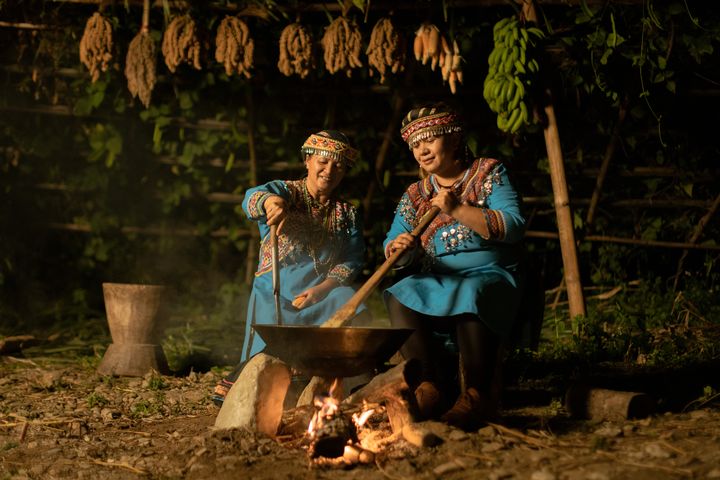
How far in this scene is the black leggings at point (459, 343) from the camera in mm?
3471

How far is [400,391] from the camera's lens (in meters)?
3.12

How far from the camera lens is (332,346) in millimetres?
3002

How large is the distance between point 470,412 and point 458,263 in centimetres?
74

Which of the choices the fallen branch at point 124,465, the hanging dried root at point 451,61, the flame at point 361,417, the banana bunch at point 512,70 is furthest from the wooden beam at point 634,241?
the fallen branch at point 124,465

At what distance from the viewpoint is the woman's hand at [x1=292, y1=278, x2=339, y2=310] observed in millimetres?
3871

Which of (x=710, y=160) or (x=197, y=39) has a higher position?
(x=197, y=39)

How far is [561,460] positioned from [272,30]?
4.12 metres

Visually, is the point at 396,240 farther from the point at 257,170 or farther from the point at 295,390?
the point at 257,170

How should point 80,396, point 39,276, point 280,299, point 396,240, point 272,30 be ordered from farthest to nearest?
1. point 39,276
2. point 272,30
3. point 80,396
4. point 280,299
5. point 396,240

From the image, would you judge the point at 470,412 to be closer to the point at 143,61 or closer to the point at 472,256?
the point at 472,256

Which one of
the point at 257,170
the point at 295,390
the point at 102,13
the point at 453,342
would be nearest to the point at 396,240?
the point at 453,342

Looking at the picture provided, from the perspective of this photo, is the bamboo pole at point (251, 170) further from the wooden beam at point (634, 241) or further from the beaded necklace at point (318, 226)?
the beaded necklace at point (318, 226)

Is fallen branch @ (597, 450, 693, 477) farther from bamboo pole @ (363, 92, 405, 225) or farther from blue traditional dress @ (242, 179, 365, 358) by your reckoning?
bamboo pole @ (363, 92, 405, 225)

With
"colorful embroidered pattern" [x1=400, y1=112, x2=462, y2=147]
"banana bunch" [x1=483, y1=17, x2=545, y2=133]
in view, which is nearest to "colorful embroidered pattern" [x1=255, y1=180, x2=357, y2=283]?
"colorful embroidered pattern" [x1=400, y1=112, x2=462, y2=147]
